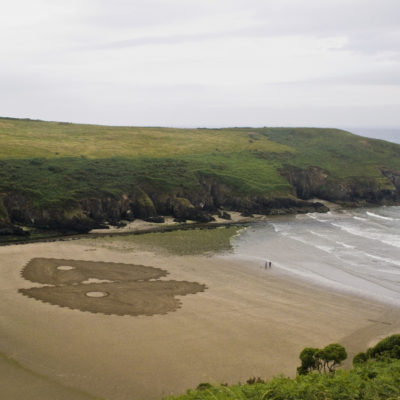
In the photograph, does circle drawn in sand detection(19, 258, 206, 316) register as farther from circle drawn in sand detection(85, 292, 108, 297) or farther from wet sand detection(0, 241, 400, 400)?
wet sand detection(0, 241, 400, 400)

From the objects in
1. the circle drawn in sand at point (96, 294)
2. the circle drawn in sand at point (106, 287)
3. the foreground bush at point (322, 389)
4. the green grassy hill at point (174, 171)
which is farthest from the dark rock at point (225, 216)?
the foreground bush at point (322, 389)

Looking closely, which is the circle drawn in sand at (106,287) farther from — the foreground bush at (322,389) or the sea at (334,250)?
the foreground bush at (322,389)

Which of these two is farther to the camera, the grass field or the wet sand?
the grass field

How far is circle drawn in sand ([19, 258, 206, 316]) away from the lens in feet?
139

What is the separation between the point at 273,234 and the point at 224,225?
11.8 meters

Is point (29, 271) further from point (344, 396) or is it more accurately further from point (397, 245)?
point (397, 245)

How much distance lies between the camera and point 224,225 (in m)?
91.3

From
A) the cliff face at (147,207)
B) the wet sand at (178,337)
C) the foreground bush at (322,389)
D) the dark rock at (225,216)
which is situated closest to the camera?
the foreground bush at (322,389)

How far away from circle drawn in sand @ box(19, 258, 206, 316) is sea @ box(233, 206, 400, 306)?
611 inches

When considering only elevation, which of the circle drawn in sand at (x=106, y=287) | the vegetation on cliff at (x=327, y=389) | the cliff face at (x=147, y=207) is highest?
the vegetation on cliff at (x=327, y=389)

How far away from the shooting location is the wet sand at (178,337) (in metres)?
28.9

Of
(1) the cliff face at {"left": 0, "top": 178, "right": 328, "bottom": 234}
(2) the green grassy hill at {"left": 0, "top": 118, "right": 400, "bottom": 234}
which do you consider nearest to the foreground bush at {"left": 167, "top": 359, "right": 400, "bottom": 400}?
(1) the cliff face at {"left": 0, "top": 178, "right": 328, "bottom": 234}

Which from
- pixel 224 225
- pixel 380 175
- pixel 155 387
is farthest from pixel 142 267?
pixel 380 175

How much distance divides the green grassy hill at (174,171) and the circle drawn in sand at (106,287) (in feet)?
83.9
